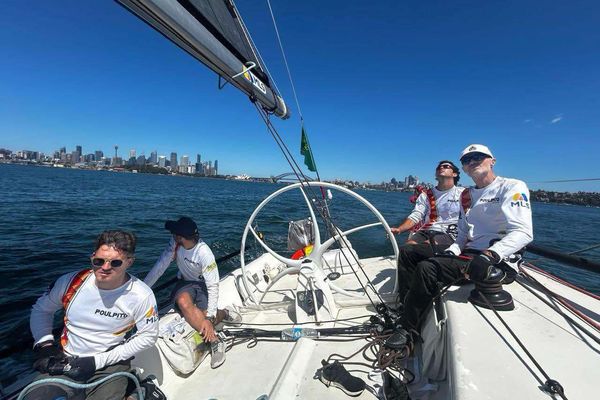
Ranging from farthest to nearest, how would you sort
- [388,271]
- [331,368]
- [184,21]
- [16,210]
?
[16,210]
[388,271]
[331,368]
[184,21]

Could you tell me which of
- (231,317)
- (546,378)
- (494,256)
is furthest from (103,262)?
(494,256)

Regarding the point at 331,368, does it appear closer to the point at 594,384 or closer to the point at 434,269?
the point at 434,269

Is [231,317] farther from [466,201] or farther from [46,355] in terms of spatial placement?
[466,201]

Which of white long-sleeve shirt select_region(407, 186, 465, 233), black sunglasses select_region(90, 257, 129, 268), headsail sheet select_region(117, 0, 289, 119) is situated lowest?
black sunglasses select_region(90, 257, 129, 268)

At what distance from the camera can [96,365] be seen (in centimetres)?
197

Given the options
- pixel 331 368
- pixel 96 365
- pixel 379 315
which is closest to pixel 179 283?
pixel 96 365

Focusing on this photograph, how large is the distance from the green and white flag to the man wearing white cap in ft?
8.15

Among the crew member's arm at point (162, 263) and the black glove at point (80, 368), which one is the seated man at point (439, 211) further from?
the black glove at point (80, 368)

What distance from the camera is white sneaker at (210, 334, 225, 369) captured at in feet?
9.14

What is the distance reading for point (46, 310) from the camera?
2.12 meters

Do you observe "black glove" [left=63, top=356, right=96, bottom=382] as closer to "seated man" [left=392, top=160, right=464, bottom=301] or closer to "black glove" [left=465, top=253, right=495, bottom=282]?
"black glove" [left=465, top=253, right=495, bottom=282]

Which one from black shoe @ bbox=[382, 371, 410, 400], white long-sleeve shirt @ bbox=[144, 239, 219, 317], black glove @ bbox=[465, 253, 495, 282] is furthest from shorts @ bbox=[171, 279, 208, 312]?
black glove @ bbox=[465, 253, 495, 282]

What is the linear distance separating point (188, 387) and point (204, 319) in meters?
0.61

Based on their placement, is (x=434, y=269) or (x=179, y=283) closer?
(x=434, y=269)
